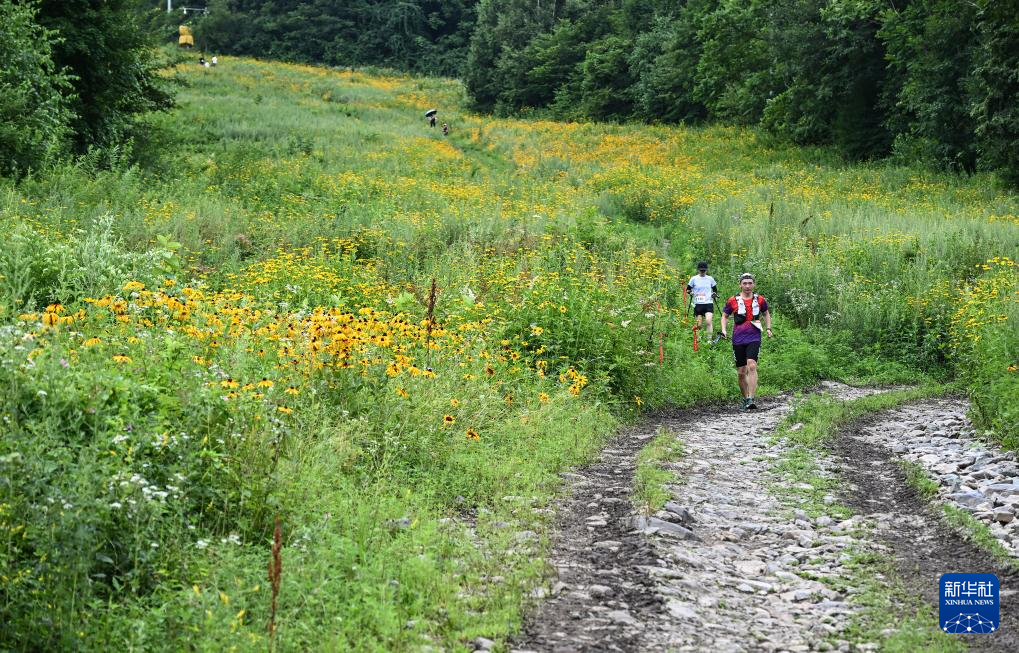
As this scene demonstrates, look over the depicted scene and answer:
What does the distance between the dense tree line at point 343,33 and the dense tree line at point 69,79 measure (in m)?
72.7

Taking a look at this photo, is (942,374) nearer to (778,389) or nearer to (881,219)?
(778,389)

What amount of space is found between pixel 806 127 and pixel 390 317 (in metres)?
32.8

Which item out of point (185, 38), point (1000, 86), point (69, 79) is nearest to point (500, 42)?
point (185, 38)

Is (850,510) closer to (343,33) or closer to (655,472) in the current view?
(655,472)

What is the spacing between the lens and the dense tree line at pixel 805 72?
30.1m

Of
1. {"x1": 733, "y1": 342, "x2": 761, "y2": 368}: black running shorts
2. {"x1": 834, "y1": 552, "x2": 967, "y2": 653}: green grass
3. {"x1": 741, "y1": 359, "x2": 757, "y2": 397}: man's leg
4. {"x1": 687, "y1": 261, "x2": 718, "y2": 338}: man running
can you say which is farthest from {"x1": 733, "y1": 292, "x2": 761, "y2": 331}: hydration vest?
{"x1": 834, "y1": 552, "x2": 967, "y2": 653}: green grass

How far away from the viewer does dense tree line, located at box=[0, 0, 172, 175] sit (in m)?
15.8

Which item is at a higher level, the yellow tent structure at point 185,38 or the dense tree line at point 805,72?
the yellow tent structure at point 185,38

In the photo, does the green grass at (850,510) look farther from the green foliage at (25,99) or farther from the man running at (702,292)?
the green foliage at (25,99)

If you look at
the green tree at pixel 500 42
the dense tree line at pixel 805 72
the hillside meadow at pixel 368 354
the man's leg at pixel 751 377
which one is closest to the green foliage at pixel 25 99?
the hillside meadow at pixel 368 354

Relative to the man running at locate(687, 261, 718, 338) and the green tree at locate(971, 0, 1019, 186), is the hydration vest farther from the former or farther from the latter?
the green tree at locate(971, 0, 1019, 186)

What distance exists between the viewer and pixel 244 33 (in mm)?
95438

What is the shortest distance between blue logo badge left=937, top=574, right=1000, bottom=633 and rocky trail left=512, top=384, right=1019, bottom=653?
9 cm

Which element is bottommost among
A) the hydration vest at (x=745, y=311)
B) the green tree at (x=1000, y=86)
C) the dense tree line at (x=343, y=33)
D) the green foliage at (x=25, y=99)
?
the hydration vest at (x=745, y=311)
